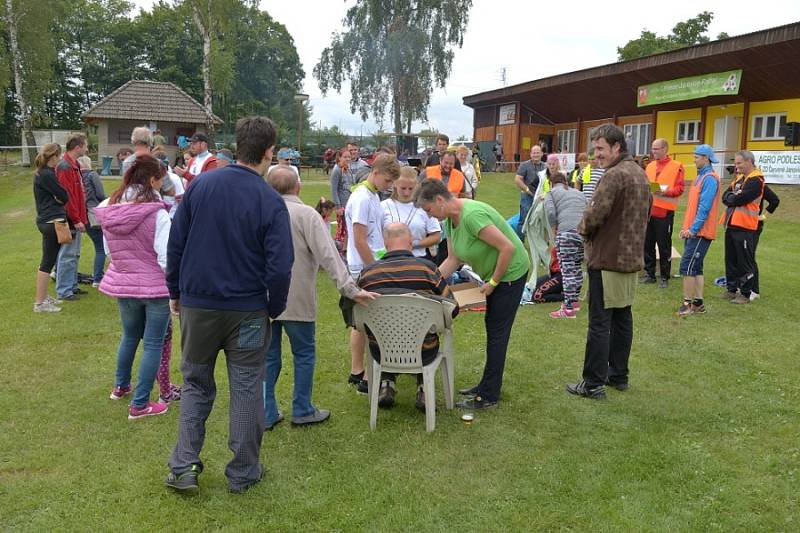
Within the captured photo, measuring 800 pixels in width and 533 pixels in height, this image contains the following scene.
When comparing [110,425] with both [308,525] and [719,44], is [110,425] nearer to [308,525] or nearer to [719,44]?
[308,525]

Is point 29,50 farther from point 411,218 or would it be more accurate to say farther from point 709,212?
point 709,212

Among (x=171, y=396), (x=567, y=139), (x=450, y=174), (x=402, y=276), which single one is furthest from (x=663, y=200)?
(x=567, y=139)

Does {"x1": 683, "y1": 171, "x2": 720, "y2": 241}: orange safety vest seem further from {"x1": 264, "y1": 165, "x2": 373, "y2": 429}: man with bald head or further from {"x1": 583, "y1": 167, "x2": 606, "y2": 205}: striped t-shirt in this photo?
{"x1": 264, "y1": 165, "x2": 373, "y2": 429}: man with bald head

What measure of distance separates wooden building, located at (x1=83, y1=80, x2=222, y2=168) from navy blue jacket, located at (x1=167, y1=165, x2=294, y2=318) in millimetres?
30585

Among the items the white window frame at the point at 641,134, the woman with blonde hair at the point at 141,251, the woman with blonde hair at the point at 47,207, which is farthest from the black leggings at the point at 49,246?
the white window frame at the point at 641,134

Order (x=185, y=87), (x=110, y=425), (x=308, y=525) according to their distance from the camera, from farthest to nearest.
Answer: (x=185, y=87), (x=110, y=425), (x=308, y=525)

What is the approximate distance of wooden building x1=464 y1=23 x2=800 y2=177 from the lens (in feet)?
71.3

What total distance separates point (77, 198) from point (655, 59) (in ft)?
74.2

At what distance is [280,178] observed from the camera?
4.12 meters

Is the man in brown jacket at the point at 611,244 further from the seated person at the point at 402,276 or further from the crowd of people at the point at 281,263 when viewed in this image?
the seated person at the point at 402,276

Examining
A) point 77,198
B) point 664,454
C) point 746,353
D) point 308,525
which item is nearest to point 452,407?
point 664,454

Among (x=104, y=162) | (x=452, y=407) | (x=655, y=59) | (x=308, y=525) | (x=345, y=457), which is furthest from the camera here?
(x=104, y=162)

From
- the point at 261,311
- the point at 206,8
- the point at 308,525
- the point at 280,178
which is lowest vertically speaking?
the point at 308,525

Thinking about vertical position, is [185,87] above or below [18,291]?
above
